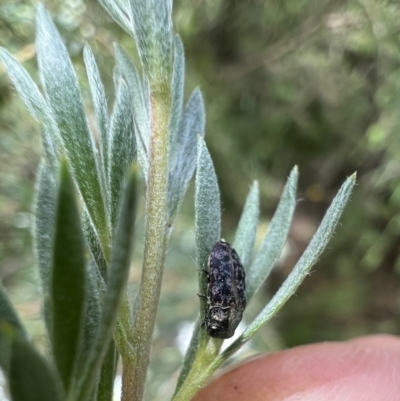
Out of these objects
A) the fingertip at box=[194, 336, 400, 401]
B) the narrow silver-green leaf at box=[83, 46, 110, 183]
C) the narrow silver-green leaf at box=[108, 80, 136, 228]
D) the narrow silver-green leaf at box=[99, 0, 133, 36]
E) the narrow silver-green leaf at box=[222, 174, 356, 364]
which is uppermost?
the narrow silver-green leaf at box=[99, 0, 133, 36]

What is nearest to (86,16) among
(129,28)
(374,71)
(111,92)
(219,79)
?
(111,92)

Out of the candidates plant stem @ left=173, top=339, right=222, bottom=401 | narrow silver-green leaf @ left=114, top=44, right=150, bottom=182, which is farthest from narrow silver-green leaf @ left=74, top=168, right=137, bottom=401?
narrow silver-green leaf @ left=114, top=44, right=150, bottom=182

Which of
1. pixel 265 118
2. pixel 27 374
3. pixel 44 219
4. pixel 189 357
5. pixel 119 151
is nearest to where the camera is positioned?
pixel 27 374

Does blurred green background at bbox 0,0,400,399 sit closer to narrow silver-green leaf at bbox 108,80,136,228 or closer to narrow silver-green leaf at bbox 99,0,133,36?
narrow silver-green leaf at bbox 99,0,133,36

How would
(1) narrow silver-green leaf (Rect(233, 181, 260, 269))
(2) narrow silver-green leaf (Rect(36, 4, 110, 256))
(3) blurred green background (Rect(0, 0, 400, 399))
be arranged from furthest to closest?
(3) blurred green background (Rect(0, 0, 400, 399)) < (1) narrow silver-green leaf (Rect(233, 181, 260, 269)) < (2) narrow silver-green leaf (Rect(36, 4, 110, 256))

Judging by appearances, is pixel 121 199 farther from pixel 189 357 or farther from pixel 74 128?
pixel 189 357

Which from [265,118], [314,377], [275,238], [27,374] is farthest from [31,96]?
[265,118]

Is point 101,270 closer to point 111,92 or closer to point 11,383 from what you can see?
point 11,383
